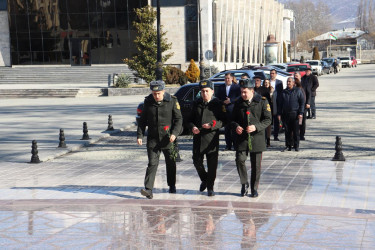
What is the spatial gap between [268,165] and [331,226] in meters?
4.85

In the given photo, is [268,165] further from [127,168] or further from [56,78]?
[56,78]

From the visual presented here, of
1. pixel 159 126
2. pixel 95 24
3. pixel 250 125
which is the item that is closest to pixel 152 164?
pixel 159 126

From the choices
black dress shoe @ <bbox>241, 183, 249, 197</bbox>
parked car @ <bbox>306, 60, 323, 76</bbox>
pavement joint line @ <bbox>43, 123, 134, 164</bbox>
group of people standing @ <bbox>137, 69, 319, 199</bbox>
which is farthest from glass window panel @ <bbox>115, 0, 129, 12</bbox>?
black dress shoe @ <bbox>241, 183, 249, 197</bbox>

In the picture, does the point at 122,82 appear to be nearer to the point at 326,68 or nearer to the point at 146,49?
the point at 146,49

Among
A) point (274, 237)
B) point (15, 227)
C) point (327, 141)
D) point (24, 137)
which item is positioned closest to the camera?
point (274, 237)

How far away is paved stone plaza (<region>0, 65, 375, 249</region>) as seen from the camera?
7293 millimetres

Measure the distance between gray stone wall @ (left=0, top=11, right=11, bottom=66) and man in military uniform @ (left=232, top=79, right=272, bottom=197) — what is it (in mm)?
53447

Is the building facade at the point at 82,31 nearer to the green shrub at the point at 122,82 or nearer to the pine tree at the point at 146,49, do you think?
the pine tree at the point at 146,49

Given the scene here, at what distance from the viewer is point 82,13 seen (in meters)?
58.2

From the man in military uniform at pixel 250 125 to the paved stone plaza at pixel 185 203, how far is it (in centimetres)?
47

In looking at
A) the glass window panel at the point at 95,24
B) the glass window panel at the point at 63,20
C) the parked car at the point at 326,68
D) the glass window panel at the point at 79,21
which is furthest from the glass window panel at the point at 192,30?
the parked car at the point at 326,68

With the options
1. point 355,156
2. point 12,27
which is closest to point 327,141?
point 355,156

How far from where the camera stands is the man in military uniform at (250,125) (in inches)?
370

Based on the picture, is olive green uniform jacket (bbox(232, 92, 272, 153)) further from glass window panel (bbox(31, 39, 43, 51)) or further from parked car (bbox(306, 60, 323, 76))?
parked car (bbox(306, 60, 323, 76))
